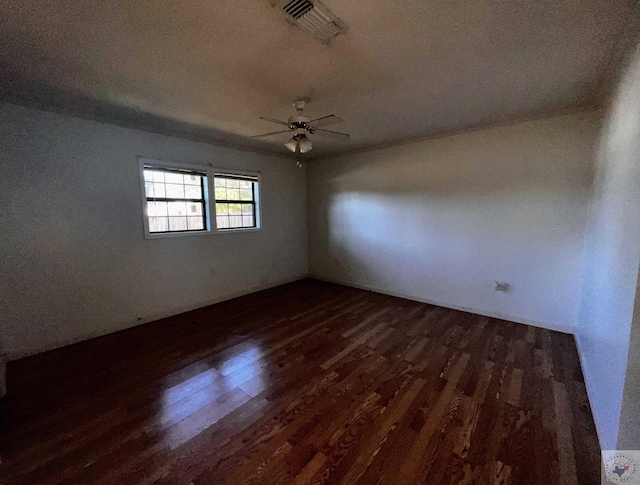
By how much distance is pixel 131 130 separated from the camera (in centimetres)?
318

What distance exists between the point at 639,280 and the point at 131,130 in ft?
15.3

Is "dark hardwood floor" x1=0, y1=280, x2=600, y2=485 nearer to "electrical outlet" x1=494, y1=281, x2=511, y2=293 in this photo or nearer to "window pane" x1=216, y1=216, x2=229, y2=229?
"electrical outlet" x1=494, y1=281, x2=511, y2=293

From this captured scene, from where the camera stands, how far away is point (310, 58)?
1839mm

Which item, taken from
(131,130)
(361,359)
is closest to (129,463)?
(361,359)

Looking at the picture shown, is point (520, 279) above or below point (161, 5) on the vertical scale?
below

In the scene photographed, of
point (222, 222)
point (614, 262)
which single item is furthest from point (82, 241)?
point (614, 262)

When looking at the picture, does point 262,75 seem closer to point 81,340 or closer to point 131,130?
point 131,130

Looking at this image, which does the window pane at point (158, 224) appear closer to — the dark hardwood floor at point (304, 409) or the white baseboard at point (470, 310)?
the dark hardwood floor at point (304, 409)

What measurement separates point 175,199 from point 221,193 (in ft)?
2.36

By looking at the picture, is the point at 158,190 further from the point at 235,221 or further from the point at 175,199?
the point at 235,221

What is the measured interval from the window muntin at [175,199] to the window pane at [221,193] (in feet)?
0.73

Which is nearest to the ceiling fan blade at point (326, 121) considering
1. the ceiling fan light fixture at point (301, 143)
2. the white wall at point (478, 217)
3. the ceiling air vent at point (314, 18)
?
the ceiling fan light fixture at point (301, 143)

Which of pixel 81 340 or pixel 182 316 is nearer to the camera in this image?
pixel 81 340

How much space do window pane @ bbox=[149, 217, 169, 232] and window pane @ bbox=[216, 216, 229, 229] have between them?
747mm
